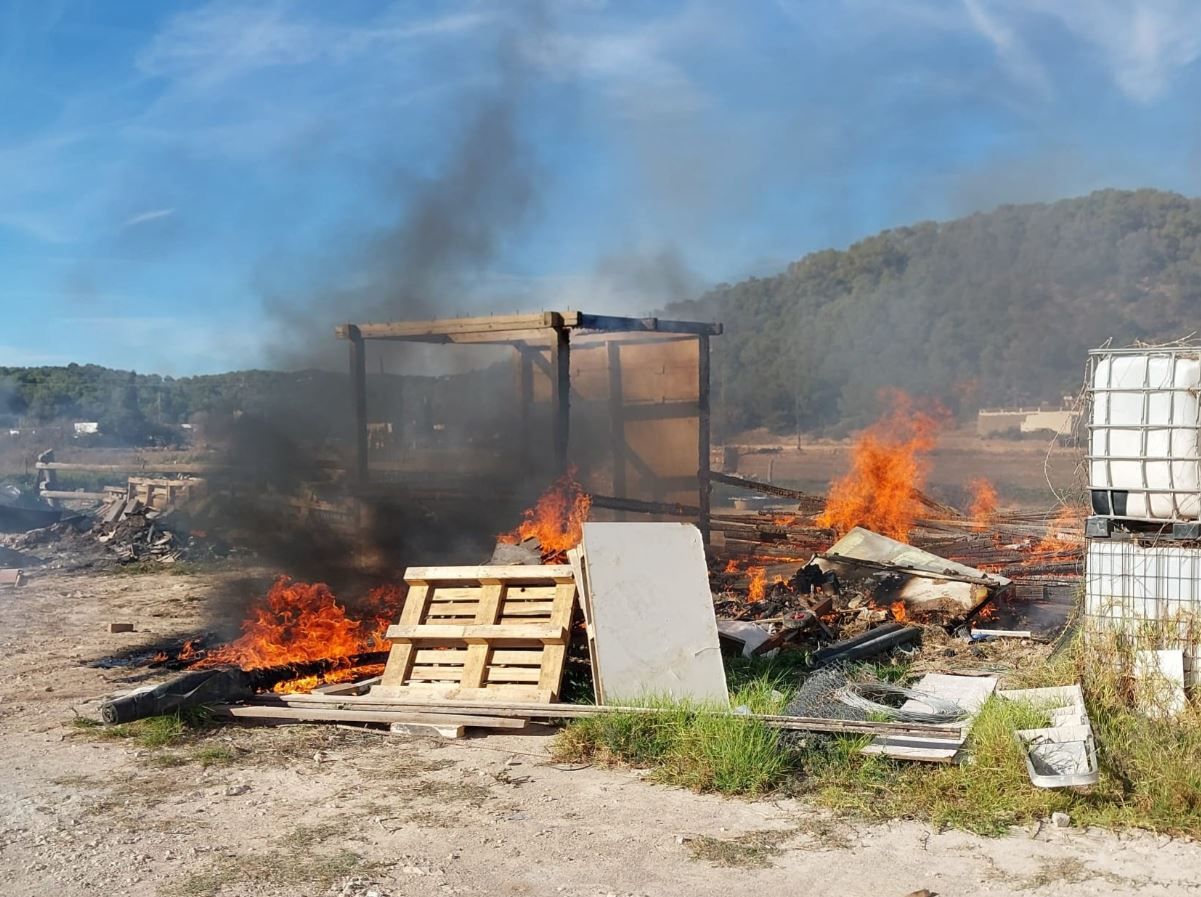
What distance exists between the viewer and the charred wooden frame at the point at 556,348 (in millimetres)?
11906

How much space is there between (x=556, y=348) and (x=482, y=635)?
4.85 meters

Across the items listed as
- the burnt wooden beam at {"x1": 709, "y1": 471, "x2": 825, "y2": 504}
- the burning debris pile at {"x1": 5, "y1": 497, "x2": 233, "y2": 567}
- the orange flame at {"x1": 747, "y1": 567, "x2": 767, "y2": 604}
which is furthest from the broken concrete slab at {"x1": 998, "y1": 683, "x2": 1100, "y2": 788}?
the burning debris pile at {"x1": 5, "y1": 497, "x2": 233, "y2": 567}

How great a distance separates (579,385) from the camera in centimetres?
1510

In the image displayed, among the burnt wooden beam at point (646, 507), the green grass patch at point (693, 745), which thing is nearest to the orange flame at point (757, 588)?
the burnt wooden beam at point (646, 507)

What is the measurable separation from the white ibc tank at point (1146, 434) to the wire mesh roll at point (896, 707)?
1603mm

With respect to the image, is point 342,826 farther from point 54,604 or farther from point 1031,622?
point 54,604

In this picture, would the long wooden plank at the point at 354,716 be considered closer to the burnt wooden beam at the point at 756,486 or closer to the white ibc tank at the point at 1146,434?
the white ibc tank at the point at 1146,434

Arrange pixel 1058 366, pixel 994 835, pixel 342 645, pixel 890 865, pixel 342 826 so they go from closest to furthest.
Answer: pixel 890 865
pixel 994 835
pixel 342 826
pixel 342 645
pixel 1058 366

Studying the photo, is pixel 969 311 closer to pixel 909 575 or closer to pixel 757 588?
pixel 757 588

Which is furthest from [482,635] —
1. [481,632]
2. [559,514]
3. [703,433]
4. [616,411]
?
[616,411]

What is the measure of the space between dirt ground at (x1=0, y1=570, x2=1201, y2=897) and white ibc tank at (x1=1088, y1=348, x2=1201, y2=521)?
2.32 metres

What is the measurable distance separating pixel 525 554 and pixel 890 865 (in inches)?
219

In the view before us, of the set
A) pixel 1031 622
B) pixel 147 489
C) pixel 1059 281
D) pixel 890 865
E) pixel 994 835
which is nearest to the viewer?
pixel 890 865

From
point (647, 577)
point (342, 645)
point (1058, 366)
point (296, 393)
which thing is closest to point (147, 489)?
point (296, 393)
